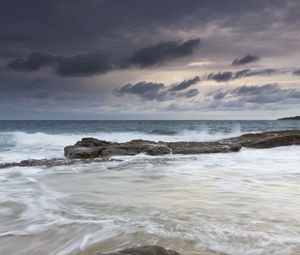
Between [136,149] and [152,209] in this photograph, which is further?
[136,149]

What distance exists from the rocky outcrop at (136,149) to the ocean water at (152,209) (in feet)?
9.24

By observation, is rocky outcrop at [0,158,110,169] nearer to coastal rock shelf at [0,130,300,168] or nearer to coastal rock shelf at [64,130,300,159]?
coastal rock shelf at [0,130,300,168]

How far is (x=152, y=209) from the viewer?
575 cm

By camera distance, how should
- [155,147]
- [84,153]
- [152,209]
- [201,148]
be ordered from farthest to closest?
1. [201,148]
2. [155,147]
3. [84,153]
4. [152,209]

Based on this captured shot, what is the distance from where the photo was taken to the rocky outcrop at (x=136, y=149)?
44.1 feet

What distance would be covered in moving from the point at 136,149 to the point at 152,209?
8539 mm

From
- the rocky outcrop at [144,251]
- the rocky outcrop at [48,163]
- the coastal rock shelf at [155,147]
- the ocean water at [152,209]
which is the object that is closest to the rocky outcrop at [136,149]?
the coastal rock shelf at [155,147]

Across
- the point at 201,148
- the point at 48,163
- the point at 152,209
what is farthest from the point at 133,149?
the point at 152,209

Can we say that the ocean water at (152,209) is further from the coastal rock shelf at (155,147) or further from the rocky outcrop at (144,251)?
the coastal rock shelf at (155,147)

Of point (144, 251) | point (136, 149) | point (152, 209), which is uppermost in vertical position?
point (136, 149)

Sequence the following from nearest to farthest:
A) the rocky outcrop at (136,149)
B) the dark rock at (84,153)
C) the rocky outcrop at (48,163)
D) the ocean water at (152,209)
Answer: the ocean water at (152,209) → the rocky outcrop at (48,163) → the dark rock at (84,153) → the rocky outcrop at (136,149)

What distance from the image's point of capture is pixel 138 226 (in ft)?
15.9

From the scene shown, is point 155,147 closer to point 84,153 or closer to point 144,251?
point 84,153

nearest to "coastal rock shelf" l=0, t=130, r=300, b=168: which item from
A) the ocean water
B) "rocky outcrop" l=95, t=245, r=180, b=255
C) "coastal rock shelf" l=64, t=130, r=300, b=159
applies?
"coastal rock shelf" l=64, t=130, r=300, b=159
